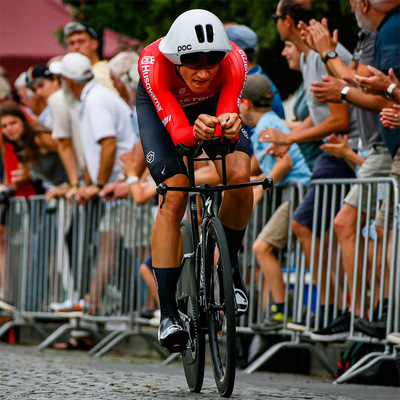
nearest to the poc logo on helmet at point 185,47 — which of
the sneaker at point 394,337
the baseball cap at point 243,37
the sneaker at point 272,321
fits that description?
the sneaker at point 394,337

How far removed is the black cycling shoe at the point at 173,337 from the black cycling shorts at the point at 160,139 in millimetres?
838

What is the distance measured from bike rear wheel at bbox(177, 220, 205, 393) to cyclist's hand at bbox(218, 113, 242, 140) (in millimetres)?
940

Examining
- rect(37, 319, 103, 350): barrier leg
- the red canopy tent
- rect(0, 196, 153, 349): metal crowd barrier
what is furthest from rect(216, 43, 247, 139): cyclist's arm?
the red canopy tent

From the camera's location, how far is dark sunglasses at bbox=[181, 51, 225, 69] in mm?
5684

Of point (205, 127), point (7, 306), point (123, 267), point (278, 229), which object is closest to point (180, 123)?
point (205, 127)

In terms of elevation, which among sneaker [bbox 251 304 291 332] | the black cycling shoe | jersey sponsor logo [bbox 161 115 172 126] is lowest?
sneaker [bbox 251 304 291 332]

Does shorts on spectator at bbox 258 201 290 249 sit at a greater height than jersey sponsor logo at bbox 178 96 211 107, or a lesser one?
lesser

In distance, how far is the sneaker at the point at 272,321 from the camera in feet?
26.9

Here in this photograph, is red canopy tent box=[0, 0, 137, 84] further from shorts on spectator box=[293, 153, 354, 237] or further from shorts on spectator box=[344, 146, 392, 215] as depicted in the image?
shorts on spectator box=[344, 146, 392, 215]

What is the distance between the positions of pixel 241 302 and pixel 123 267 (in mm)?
4382

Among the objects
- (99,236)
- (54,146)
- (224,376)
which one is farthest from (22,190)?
(224,376)

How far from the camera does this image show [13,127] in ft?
38.1

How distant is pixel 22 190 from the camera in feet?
39.3

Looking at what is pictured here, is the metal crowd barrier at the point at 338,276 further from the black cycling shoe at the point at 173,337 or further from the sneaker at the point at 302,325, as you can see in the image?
the black cycling shoe at the point at 173,337
